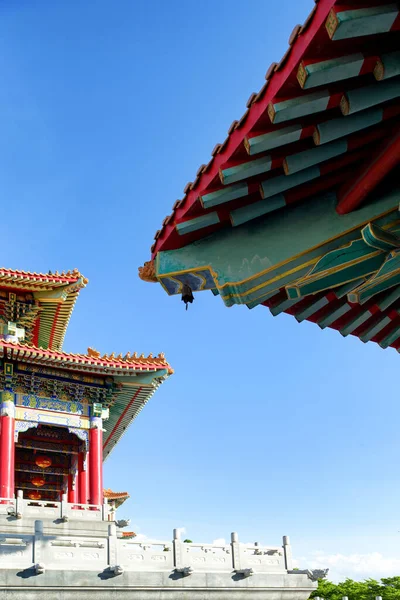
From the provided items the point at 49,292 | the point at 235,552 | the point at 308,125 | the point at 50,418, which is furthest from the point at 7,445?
the point at 308,125

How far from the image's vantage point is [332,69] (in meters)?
3.62

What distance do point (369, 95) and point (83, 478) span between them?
18.5 metres

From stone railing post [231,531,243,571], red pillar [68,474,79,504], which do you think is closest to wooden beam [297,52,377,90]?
stone railing post [231,531,243,571]

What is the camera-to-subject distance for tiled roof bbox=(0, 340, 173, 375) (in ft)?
62.5

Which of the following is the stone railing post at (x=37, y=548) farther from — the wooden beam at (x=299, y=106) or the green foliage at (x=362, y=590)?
the green foliage at (x=362, y=590)

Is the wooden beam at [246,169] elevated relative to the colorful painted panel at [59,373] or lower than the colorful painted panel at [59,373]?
lower

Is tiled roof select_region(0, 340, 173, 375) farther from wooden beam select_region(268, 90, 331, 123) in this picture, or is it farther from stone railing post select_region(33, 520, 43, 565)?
wooden beam select_region(268, 90, 331, 123)

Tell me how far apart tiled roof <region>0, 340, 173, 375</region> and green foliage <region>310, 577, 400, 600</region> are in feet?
102

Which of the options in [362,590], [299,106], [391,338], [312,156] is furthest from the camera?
[362,590]

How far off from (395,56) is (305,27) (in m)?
0.55

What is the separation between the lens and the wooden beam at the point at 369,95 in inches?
153

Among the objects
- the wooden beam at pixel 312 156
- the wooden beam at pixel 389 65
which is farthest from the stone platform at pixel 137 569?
the wooden beam at pixel 389 65

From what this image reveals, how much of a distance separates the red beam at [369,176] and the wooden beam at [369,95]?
37 centimetres

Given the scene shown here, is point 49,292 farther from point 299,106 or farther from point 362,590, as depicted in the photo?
point 362,590
